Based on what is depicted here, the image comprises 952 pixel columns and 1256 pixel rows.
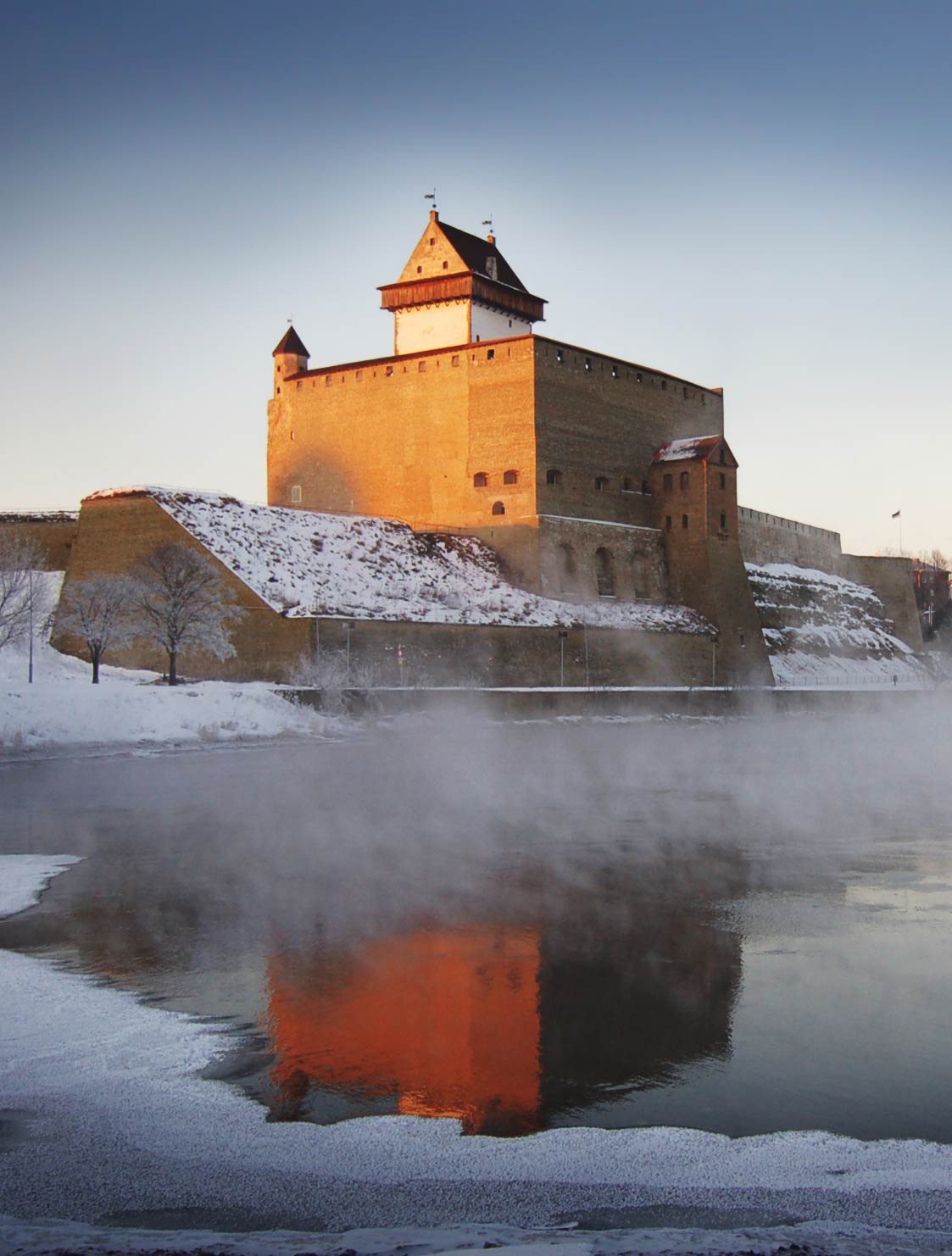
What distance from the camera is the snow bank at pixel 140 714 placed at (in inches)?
841

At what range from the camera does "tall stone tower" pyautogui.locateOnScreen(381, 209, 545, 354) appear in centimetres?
4409

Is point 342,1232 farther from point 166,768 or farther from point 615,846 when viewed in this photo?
point 166,768

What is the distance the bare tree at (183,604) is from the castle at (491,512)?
4.28 ft

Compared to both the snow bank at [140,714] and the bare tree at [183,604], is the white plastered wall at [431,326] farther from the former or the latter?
the snow bank at [140,714]

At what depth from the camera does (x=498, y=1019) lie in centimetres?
591

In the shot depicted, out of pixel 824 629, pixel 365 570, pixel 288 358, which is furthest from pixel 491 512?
pixel 824 629

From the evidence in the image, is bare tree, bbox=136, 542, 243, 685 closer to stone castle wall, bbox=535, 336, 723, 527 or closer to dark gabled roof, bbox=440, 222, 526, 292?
stone castle wall, bbox=535, 336, 723, 527

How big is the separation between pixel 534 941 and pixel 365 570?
28.4 m

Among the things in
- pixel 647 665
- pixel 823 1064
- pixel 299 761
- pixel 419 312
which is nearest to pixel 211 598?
pixel 299 761

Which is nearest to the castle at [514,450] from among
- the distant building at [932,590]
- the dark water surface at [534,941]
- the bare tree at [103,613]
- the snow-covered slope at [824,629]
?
the snow-covered slope at [824,629]

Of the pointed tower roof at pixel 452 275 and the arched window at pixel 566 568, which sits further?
the pointed tower roof at pixel 452 275

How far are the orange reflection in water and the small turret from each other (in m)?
40.3

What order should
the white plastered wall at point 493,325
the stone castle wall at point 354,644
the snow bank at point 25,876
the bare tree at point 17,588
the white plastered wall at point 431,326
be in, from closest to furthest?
the snow bank at point 25,876
the bare tree at point 17,588
the stone castle wall at point 354,644
the white plastered wall at point 431,326
the white plastered wall at point 493,325

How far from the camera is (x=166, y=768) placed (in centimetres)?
1855
